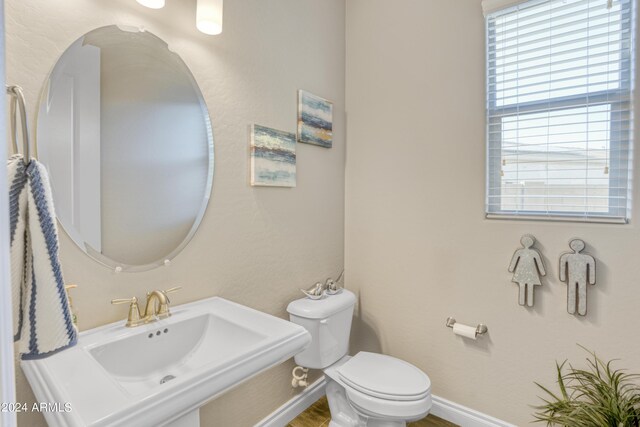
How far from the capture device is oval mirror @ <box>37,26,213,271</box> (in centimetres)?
100

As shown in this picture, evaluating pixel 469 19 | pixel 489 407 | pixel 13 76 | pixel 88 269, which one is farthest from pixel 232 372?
pixel 469 19

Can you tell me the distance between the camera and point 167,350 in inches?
44.1

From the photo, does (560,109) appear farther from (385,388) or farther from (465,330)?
(385,388)

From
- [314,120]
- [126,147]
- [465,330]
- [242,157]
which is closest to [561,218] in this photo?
[465,330]

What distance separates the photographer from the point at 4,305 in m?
0.33

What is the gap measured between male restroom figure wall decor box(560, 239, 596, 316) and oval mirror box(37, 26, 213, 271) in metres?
1.65

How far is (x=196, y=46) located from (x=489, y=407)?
7.50ft

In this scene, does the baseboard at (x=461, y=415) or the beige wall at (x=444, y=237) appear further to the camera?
the baseboard at (x=461, y=415)

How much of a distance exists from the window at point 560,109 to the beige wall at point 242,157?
0.96 meters

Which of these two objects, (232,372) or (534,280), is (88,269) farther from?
(534,280)

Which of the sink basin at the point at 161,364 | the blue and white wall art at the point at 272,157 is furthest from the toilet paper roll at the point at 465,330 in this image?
the blue and white wall art at the point at 272,157

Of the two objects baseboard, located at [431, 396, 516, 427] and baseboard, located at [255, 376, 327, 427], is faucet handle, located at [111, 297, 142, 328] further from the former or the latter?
baseboard, located at [431, 396, 516, 427]

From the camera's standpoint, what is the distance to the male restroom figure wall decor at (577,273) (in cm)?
139

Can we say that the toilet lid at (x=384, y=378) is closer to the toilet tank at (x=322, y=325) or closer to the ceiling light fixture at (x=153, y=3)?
the toilet tank at (x=322, y=325)
